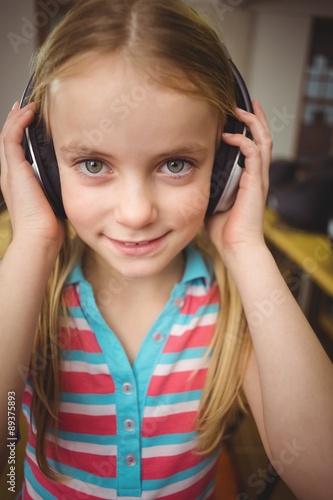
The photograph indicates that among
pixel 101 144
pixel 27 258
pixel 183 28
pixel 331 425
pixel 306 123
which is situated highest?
pixel 183 28

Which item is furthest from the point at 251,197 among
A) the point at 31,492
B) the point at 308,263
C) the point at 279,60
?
the point at 279,60

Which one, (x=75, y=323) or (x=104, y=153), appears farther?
(x=75, y=323)

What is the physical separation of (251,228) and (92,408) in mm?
318

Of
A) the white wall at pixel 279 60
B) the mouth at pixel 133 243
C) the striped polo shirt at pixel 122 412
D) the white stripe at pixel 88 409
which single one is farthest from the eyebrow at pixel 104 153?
the white wall at pixel 279 60

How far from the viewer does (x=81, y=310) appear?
0.59 m

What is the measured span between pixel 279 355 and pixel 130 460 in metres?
0.25

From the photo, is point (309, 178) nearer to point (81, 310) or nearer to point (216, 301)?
point (216, 301)

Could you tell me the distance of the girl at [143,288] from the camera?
0.42m

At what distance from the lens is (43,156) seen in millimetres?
480

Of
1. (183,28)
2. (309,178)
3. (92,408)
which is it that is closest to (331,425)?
(92,408)

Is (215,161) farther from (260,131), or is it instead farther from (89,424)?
(89,424)

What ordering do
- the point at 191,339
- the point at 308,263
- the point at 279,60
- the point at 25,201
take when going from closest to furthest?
the point at 25,201 → the point at 191,339 → the point at 308,263 → the point at 279,60

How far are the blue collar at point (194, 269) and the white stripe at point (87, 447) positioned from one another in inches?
8.7

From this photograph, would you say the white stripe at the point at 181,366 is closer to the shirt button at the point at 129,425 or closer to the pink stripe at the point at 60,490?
the shirt button at the point at 129,425
